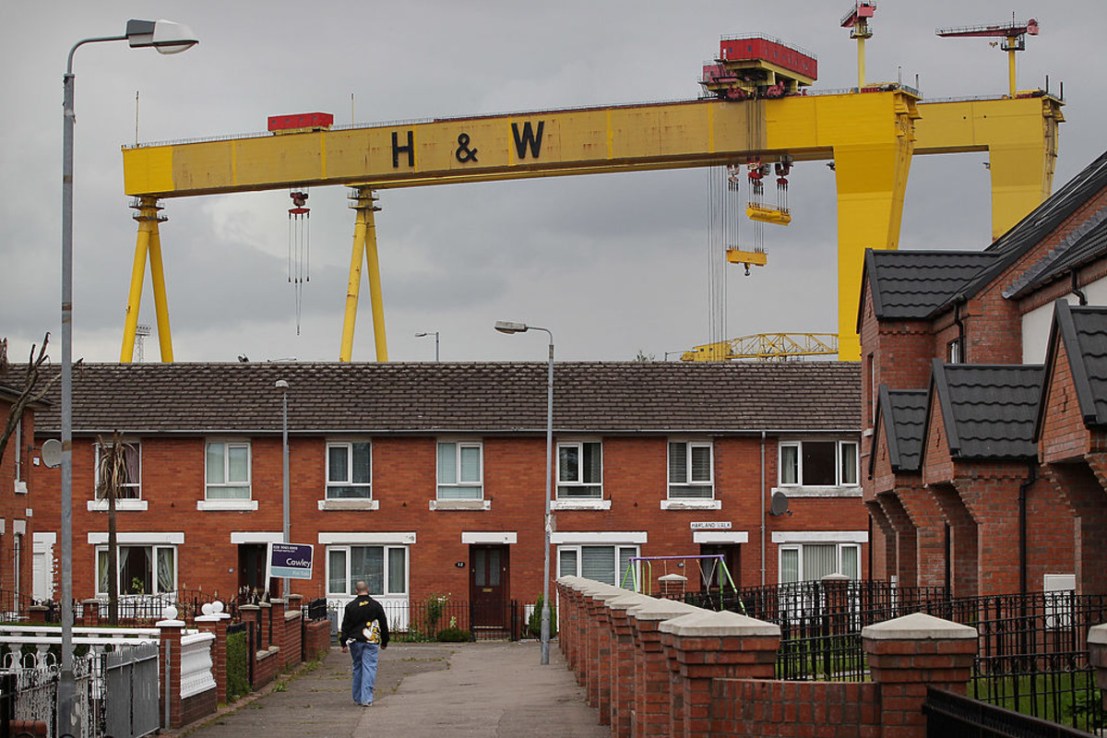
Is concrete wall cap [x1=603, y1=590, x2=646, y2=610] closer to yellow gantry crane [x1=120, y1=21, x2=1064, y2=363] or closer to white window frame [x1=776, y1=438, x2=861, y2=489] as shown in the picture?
white window frame [x1=776, y1=438, x2=861, y2=489]

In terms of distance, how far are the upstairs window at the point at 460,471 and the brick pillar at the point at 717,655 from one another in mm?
32482

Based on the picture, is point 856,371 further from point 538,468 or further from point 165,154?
point 165,154

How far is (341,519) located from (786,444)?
11456 millimetres

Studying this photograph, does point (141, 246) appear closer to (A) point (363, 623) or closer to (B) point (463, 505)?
(B) point (463, 505)

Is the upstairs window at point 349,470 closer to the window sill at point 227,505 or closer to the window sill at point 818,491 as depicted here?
the window sill at point 227,505

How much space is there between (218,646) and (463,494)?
854 inches

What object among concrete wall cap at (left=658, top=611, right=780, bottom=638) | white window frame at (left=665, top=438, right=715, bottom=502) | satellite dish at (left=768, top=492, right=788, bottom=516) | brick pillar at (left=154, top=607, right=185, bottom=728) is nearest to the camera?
concrete wall cap at (left=658, top=611, right=780, bottom=638)

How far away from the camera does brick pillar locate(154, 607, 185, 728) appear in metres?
19.7

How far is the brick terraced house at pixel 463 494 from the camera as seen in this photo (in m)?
43.8

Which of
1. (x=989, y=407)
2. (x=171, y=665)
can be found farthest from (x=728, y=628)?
(x=989, y=407)

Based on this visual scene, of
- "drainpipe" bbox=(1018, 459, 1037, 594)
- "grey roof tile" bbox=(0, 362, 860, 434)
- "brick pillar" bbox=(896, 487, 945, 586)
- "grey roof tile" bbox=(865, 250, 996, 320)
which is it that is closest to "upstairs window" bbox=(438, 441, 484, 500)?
"grey roof tile" bbox=(0, 362, 860, 434)

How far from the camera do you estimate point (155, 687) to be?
753 inches

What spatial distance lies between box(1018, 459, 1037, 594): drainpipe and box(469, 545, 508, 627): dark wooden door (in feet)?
72.6

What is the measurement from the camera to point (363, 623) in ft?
76.8
